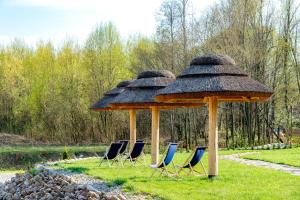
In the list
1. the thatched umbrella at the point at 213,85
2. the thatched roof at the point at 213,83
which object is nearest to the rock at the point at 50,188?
the thatched umbrella at the point at 213,85

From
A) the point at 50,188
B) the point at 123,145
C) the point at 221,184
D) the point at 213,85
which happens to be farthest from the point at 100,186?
the point at 123,145

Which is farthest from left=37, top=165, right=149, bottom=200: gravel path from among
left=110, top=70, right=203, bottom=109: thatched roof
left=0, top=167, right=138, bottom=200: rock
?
left=110, top=70, right=203, bottom=109: thatched roof

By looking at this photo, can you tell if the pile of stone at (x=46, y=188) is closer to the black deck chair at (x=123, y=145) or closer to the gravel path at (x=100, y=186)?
the gravel path at (x=100, y=186)

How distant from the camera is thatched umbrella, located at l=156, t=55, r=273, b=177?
8.52m

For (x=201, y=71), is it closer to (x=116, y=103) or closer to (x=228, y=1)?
(x=116, y=103)

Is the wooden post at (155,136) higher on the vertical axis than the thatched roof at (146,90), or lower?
lower

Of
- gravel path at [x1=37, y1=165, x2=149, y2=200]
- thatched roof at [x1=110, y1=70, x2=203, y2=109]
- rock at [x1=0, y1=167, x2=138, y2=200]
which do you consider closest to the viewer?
gravel path at [x1=37, y1=165, x2=149, y2=200]

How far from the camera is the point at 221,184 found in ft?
26.2

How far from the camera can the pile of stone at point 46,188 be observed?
810cm

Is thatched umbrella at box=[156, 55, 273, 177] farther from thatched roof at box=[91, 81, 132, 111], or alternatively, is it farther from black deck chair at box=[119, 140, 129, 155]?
thatched roof at box=[91, 81, 132, 111]

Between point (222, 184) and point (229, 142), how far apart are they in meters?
14.5

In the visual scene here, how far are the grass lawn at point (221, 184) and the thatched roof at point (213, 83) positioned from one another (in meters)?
1.49

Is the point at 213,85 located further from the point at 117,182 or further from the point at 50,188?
the point at 50,188

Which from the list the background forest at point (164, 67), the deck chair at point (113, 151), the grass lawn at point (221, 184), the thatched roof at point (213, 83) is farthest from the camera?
the background forest at point (164, 67)
